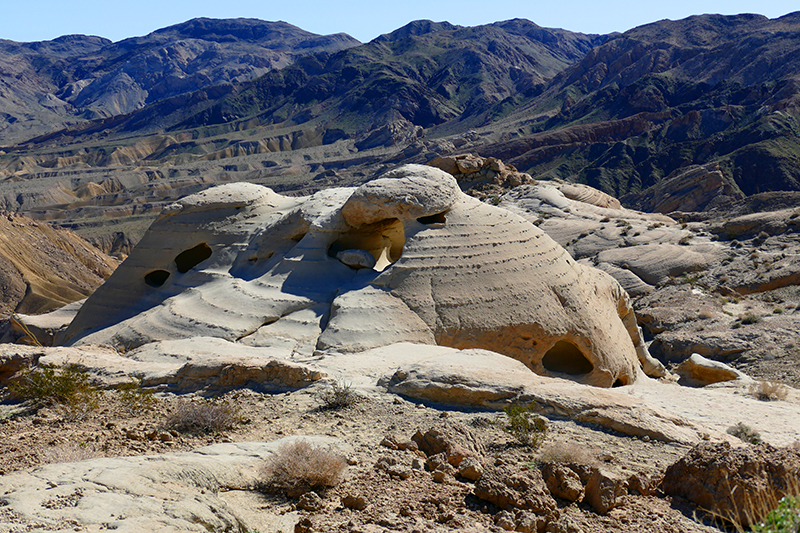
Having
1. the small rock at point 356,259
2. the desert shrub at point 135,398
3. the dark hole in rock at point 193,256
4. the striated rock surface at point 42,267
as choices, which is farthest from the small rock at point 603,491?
the striated rock surface at point 42,267

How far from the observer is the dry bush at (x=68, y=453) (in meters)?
4.84

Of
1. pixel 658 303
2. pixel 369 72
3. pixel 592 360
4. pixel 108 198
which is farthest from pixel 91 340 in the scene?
pixel 369 72

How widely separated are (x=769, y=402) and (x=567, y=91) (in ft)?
334

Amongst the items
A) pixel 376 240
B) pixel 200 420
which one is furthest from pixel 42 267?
pixel 200 420

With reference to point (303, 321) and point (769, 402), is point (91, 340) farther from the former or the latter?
point (769, 402)

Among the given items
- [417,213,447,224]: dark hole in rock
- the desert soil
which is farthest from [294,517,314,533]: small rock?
[417,213,447,224]: dark hole in rock

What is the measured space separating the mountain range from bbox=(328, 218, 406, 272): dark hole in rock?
113 ft

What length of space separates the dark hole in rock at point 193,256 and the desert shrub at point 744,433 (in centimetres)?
1161

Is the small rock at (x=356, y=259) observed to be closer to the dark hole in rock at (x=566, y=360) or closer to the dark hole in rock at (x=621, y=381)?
the dark hole in rock at (x=566, y=360)

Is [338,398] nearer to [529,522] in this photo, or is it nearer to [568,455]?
[568,455]

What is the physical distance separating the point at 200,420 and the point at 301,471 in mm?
1723

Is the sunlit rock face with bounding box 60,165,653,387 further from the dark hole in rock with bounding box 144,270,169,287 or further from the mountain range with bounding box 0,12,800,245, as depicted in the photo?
the mountain range with bounding box 0,12,800,245

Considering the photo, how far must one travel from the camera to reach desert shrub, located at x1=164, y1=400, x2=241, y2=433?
594 centimetres

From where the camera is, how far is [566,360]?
13047mm
